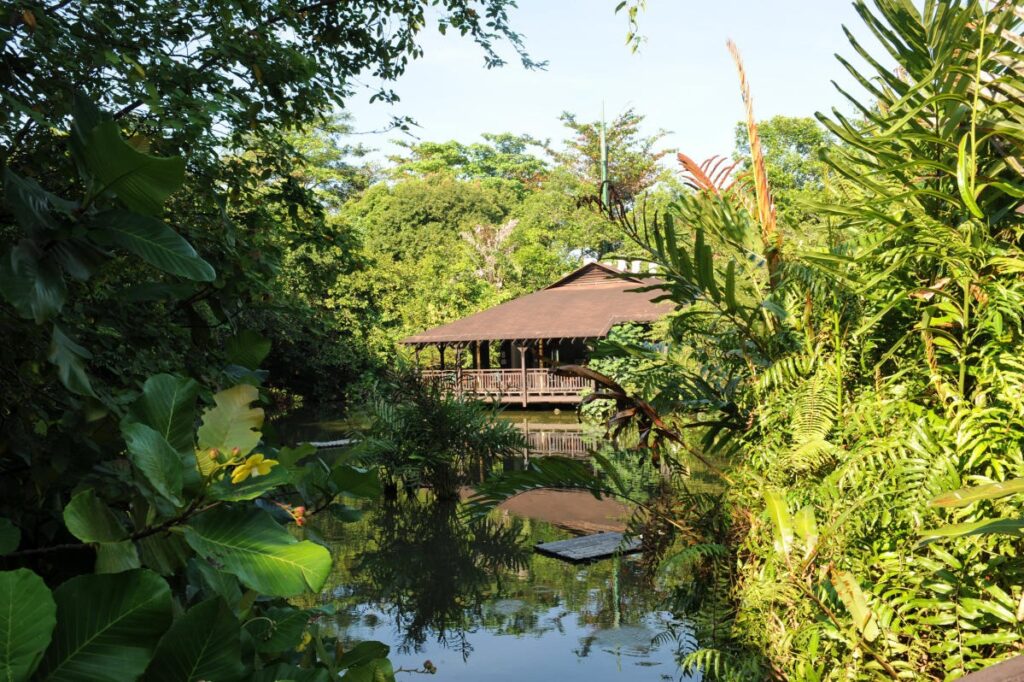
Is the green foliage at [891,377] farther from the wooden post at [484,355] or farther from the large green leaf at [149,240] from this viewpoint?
the wooden post at [484,355]

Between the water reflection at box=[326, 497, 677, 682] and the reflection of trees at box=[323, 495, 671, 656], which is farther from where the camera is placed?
the reflection of trees at box=[323, 495, 671, 656]

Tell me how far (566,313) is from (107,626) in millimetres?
26747

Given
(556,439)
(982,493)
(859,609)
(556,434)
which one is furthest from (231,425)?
(556,434)

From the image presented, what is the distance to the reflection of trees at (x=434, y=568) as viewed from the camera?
6773 mm

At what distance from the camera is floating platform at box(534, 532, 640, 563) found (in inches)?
320

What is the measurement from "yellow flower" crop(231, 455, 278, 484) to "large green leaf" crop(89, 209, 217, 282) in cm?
20

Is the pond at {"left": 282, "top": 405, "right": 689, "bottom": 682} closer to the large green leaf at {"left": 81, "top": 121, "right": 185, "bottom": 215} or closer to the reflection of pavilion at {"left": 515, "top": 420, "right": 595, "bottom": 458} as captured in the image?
the large green leaf at {"left": 81, "top": 121, "right": 185, "bottom": 215}

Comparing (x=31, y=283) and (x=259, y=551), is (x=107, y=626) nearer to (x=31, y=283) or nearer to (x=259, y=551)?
(x=259, y=551)

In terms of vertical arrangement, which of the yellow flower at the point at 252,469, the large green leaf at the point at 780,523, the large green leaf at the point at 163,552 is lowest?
the large green leaf at the point at 780,523

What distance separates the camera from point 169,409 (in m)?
0.97

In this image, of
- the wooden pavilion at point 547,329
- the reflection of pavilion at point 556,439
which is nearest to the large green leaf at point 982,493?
the reflection of pavilion at point 556,439

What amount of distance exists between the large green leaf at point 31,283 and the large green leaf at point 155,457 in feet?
0.52

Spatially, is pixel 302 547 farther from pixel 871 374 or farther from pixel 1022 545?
pixel 871 374

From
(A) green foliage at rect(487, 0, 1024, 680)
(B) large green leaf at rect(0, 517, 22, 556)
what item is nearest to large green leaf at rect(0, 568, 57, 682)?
(B) large green leaf at rect(0, 517, 22, 556)
